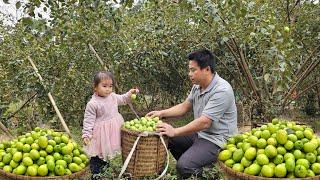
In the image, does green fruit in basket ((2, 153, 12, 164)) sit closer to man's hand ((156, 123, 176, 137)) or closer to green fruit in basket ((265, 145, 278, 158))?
man's hand ((156, 123, 176, 137))

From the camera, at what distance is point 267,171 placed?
113 inches

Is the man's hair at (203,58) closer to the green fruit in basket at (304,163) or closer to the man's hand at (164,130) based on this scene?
the man's hand at (164,130)

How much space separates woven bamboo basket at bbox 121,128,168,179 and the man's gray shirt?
48 centimetres

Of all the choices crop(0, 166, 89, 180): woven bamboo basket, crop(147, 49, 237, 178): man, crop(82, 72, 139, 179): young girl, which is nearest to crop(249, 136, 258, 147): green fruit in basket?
crop(147, 49, 237, 178): man

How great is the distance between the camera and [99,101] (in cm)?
446

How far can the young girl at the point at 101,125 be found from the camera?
4.36m

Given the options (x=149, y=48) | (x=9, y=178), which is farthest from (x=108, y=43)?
(x=9, y=178)

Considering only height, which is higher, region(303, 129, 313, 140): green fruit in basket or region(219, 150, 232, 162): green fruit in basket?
region(303, 129, 313, 140): green fruit in basket

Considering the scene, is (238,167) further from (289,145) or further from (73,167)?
(73,167)

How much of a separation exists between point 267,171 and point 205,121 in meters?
1.14

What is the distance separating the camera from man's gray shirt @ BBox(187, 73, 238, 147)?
13.1 feet

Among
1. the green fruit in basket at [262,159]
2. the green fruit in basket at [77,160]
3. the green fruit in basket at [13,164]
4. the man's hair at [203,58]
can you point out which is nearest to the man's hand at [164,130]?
the man's hair at [203,58]

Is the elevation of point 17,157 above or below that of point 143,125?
below

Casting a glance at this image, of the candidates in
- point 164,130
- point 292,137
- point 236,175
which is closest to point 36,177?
point 164,130
